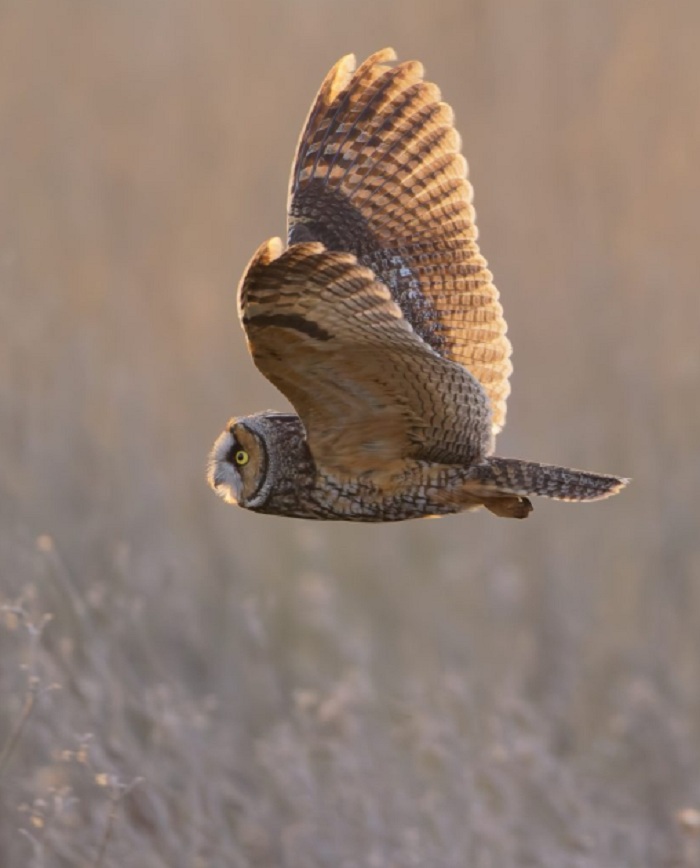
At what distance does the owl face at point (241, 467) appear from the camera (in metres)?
2.21

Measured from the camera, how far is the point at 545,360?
4.57 meters

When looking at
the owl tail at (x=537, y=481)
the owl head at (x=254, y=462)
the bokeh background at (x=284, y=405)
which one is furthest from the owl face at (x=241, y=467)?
the bokeh background at (x=284, y=405)

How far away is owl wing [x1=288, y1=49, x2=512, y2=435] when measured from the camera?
2572 millimetres

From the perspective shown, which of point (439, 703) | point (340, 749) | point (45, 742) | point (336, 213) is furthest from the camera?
point (439, 703)

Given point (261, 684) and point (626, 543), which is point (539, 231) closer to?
point (626, 543)

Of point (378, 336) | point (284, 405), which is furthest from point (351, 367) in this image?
point (284, 405)

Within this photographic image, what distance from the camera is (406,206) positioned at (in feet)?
8.54

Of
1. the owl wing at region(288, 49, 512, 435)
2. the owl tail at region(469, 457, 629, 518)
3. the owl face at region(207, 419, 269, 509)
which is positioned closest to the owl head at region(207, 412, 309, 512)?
the owl face at region(207, 419, 269, 509)

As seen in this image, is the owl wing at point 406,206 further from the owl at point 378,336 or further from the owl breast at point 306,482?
the owl breast at point 306,482

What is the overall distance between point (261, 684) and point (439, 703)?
24.5 inches

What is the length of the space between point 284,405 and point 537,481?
2.72m

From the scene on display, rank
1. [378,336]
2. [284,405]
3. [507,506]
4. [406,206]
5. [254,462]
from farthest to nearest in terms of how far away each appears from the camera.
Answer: [284,405], [406,206], [507,506], [254,462], [378,336]

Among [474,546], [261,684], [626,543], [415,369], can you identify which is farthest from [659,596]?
[415,369]

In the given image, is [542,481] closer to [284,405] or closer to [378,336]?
[378,336]
